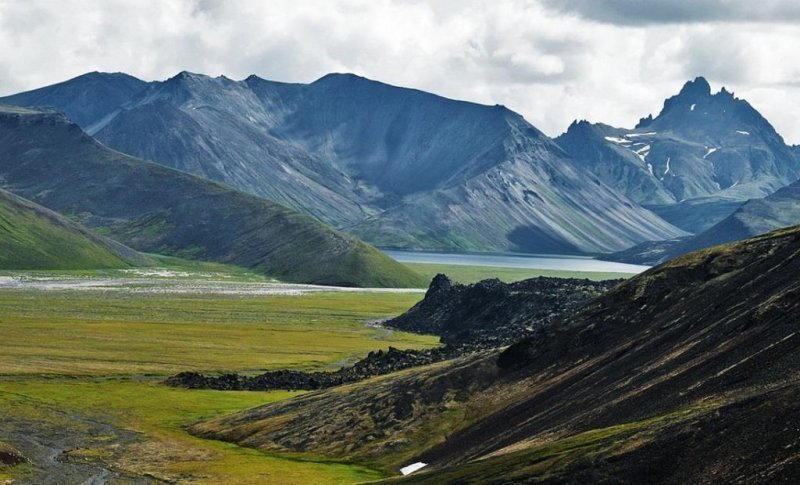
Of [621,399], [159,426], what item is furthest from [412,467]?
[159,426]

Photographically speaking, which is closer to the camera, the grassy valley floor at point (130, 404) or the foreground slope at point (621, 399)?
the foreground slope at point (621, 399)

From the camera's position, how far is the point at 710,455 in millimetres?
52188

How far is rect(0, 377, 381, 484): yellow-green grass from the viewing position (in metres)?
90.5

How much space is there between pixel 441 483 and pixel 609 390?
1921 centimetres

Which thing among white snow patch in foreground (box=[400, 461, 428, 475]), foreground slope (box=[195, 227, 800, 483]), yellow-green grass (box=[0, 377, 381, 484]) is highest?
foreground slope (box=[195, 227, 800, 483])

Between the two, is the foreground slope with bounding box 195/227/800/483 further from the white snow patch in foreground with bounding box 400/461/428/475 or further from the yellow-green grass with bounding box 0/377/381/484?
the yellow-green grass with bounding box 0/377/381/484

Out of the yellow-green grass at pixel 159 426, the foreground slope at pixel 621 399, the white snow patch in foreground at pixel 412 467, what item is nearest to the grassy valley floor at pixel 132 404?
the yellow-green grass at pixel 159 426

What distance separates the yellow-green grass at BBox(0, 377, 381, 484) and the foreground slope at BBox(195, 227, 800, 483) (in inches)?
198

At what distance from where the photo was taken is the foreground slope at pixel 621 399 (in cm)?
5419

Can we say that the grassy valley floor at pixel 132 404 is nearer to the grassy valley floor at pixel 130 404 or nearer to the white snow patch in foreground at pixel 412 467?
the grassy valley floor at pixel 130 404

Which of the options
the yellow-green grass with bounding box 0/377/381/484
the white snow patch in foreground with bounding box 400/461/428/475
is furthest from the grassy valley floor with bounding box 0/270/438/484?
the white snow patch in foreground with bounding box 400/461/428/475

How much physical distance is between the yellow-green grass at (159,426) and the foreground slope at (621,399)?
5042 mm

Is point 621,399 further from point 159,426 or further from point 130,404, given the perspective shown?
point 130,404

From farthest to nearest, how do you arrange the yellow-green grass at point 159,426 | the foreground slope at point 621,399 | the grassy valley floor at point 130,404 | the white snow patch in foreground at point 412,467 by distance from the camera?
the yellow-green grass at point 159,426
the white snow patch in foreground at point 412,467
the grassy valley floor at point 130,404
the foreground slope at point 621,399
